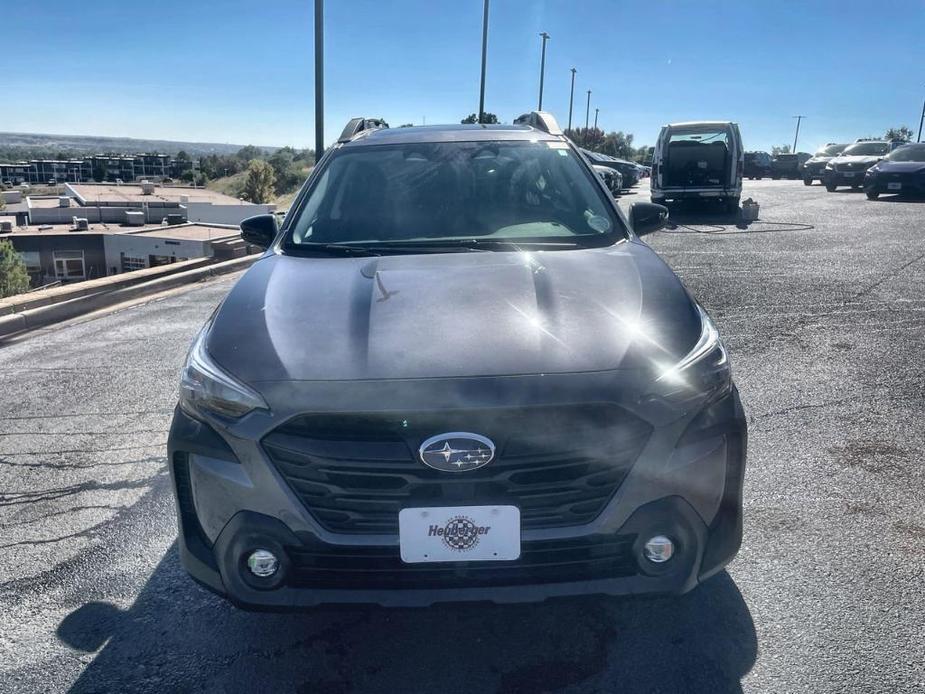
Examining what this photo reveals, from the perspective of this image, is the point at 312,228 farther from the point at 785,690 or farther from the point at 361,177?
the point at 785,690

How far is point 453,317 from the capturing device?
2.72 meters

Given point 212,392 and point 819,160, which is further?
point 819,160

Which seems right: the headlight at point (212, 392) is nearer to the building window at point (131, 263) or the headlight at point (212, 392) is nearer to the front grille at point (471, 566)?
the front grille at point (471, 566)

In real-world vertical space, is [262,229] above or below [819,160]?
below

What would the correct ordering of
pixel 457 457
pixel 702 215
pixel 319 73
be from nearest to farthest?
pixel 457 457
pixel 319 73
pixel 702 215

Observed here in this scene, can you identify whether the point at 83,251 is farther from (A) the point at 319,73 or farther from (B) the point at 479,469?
(B) the point at 479,469

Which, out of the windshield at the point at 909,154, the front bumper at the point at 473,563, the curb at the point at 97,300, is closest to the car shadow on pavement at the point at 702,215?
the windshield at the point at 909,154

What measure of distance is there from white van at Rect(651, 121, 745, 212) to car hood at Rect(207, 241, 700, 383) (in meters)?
15.7

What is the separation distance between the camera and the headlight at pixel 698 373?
240 centimetres

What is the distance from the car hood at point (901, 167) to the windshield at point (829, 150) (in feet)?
29.1

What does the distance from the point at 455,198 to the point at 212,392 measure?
6.15ft

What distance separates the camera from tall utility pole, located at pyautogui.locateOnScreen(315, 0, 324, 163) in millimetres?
14500

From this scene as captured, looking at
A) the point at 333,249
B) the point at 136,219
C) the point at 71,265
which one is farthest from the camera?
the point at 136,219

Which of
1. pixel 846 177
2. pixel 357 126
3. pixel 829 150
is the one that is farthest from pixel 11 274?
pixel 357 126
